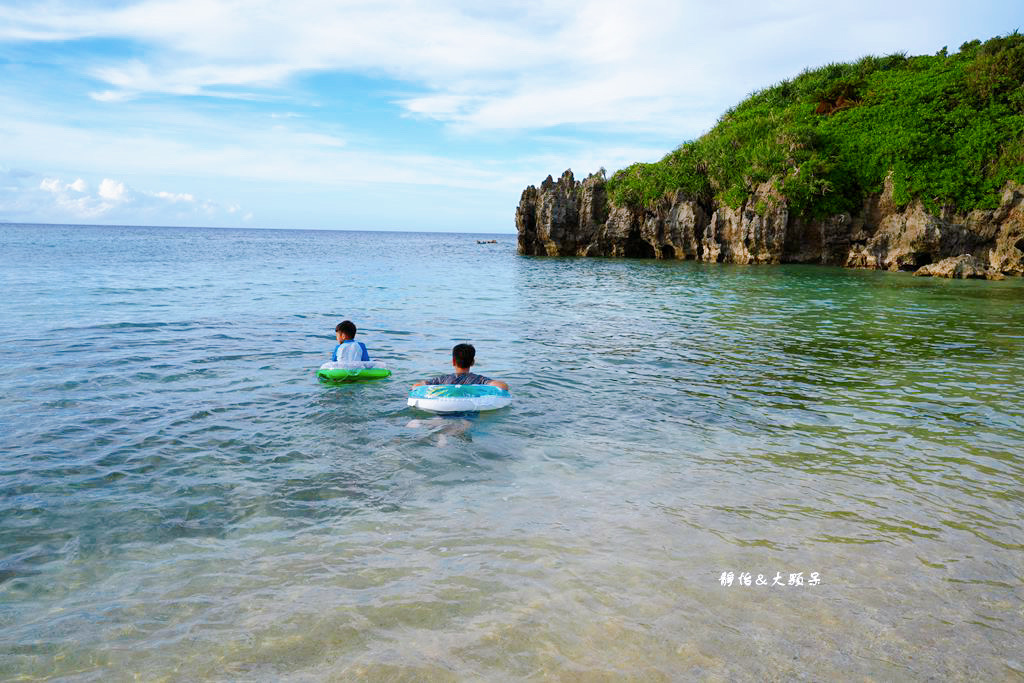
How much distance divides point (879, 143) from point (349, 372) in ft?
173

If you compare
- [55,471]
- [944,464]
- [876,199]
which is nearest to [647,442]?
[944,464]

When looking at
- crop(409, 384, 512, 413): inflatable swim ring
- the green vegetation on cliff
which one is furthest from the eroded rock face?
crop(409, 384, 512, 413): inflatable swim ring

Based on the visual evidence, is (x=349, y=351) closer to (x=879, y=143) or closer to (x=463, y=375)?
(x=463, y=375)

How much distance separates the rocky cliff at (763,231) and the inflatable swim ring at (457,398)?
4070cm

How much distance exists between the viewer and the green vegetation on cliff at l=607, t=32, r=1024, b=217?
1763 inches

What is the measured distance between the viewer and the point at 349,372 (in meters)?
12.9

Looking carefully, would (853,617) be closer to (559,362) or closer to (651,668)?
(651,668)

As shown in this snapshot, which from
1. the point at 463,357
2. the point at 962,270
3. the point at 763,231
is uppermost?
the point at 763,231

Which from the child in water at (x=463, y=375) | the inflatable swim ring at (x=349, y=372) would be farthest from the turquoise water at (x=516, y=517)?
the child in water at (x=463, y=375)

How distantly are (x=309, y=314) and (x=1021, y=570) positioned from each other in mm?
22153

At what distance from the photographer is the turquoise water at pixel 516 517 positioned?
15.3ft

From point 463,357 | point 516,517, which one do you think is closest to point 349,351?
point 463,357

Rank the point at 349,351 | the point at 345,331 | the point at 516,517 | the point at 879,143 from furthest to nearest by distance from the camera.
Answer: the point at 879,143 < the point at 345,331 < the point at 349,351 < the point at 516,517

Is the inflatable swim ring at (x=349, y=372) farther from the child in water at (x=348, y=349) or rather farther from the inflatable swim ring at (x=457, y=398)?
the inflatable swim ring at (x=457, y=398)
